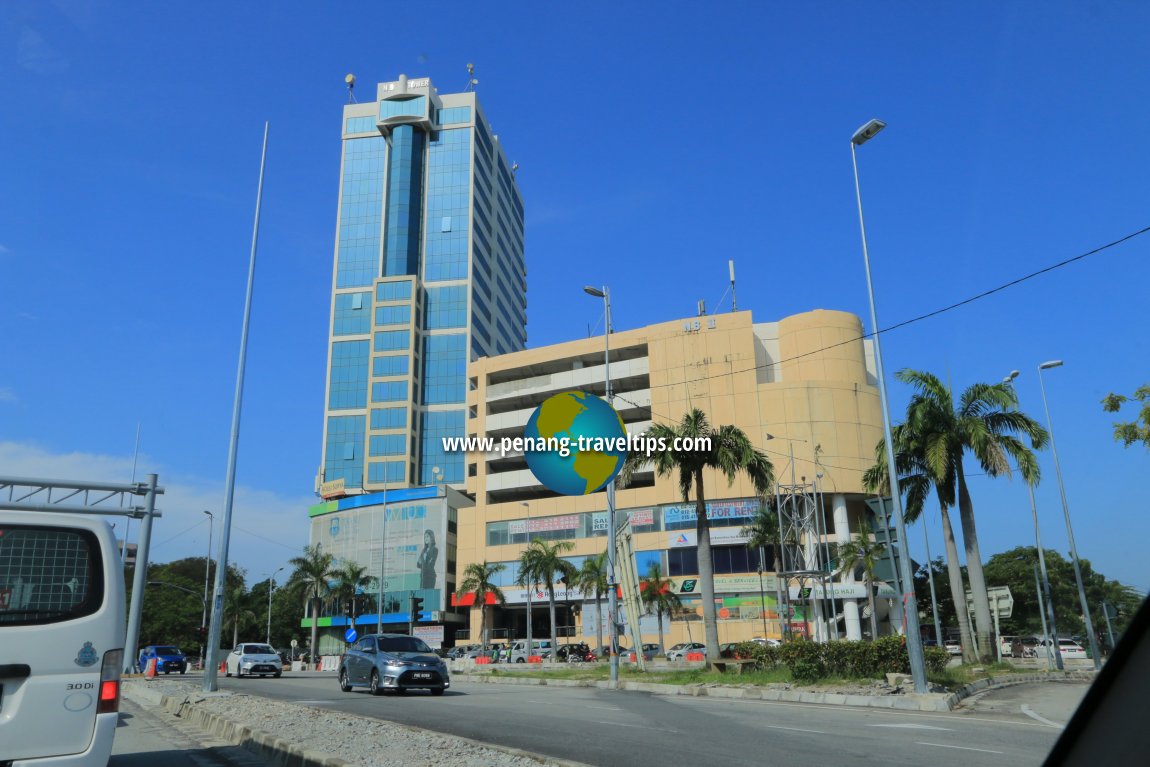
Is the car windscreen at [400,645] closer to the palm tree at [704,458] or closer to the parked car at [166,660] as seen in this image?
the palm tree at [704,458]

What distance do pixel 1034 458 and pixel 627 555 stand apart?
14.9m

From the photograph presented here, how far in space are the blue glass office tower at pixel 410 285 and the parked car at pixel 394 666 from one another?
70155 mm

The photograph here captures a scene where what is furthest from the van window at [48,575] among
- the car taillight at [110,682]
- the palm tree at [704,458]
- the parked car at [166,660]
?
the parked car at [166,660]

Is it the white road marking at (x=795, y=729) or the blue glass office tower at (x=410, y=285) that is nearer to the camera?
the white road marking at (x=795, y=729)

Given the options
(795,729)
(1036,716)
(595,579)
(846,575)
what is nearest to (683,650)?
(595,579)

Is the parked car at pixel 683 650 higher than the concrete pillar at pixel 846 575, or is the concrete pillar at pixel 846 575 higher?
the concrete pillar at pixel 846 575

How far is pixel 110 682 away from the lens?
5.66 m

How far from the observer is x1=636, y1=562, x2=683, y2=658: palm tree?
59094mm

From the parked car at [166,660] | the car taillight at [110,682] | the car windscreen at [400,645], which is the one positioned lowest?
the parked car at [166,660]

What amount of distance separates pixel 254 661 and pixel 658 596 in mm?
31976

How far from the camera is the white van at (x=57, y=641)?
17.1 feet

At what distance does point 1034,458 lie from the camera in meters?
28.5

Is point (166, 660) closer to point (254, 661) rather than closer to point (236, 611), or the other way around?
point (254, 661)

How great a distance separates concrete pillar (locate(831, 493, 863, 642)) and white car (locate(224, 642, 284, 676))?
3751 cm
